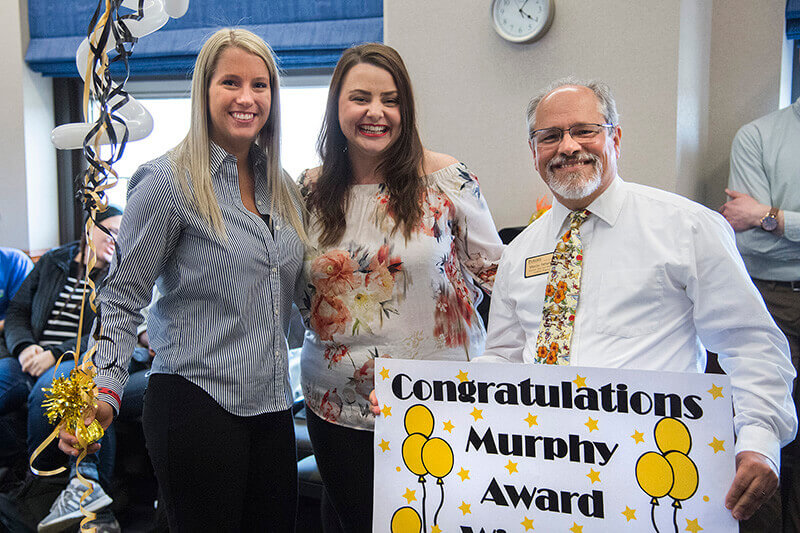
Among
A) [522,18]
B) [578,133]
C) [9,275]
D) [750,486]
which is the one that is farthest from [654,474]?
[9,275]

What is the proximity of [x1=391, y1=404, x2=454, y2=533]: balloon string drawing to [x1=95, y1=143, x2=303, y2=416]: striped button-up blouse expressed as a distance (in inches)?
15.2

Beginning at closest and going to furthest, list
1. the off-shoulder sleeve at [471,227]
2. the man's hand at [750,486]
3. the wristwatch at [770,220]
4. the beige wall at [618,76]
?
the man's hand at [750,486] < the off-shoulder sleeve at [471,227] < the wristwatch at [770,220] < the beige wall at [618,76]

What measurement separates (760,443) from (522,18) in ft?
7.63

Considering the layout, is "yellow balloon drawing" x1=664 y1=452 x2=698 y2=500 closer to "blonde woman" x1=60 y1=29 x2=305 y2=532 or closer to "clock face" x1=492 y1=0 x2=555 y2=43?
"blonde woman" x1=60 y1=29 x2=305 y2=532

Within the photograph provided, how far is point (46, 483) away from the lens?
2785 mm

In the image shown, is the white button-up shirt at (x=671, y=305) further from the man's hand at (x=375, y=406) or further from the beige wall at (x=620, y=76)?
the beige wall at (x=620, y=76)

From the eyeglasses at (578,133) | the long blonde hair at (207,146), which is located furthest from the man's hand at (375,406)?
the eyeglasses at (578,133)

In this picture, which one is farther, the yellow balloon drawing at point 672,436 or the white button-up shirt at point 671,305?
the white button-up shirt at point 671,305

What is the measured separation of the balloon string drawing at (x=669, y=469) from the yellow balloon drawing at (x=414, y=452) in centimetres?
40

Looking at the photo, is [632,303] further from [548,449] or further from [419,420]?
[419,420]

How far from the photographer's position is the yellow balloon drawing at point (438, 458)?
132cm

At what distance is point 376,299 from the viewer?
1628mm

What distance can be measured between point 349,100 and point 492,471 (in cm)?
96

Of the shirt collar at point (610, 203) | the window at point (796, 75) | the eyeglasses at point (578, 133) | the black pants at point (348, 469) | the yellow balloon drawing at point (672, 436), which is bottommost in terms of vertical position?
the black pants at point (348, 469)
